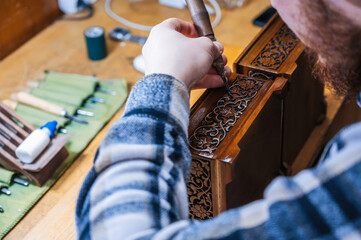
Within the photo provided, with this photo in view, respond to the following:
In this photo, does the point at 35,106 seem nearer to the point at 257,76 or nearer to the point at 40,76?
the point at 40,76

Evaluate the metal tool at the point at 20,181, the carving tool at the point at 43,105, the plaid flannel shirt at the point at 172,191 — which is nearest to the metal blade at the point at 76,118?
the carving tool at the point at 43,105

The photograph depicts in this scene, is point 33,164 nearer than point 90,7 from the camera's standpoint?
Yes

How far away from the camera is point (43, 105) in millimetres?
1119

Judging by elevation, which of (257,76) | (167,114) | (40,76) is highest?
(167,114)

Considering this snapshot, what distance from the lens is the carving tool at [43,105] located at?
1103mm

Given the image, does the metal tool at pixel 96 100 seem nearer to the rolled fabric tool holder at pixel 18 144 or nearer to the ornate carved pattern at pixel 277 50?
the rolled fabric tool holder at pixel 18 144

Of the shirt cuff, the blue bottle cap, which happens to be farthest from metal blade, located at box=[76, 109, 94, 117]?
the shirt cuff

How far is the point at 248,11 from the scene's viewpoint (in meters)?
1.52

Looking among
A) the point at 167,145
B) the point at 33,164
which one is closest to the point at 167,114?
the point at 167,145

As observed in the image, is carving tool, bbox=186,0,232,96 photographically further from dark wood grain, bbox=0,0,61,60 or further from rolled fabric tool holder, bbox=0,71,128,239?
dark wood grain, bbox=0,0,61,60

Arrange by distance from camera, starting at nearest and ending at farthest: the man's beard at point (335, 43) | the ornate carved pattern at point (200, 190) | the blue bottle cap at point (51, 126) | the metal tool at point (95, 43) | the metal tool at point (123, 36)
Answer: the man's beard at point (335, 43) → the ornate carved pattern at point (200, 190) → the blue bottle cap at point (51, 126) → the metal tool at point (95, 43) → the metal tool at point (123, 36)

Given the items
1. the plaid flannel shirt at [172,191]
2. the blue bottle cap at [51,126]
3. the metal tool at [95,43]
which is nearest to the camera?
the plaid flannel shirt at [172,191]

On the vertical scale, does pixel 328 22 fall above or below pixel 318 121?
above

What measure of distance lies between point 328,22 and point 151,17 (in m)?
1.00
